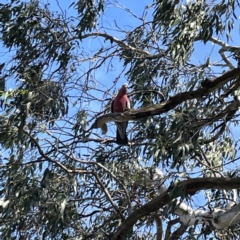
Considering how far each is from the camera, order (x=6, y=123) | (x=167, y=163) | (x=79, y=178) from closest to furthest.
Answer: (x=167, y=163) < (x=6, y=123) < (x=79, y=178)

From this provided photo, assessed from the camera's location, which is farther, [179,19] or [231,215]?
[179,19]

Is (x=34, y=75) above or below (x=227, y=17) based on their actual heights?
below

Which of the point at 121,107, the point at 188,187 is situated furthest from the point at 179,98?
the point at 121,107

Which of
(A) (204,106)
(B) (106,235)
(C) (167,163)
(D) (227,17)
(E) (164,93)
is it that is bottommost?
(B) (106,235)

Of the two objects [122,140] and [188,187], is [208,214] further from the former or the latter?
[122,140]

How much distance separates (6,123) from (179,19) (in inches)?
64.4

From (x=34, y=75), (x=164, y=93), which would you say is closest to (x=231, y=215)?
(x=164, y=93)

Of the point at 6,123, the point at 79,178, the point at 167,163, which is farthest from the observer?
the point at 79,178

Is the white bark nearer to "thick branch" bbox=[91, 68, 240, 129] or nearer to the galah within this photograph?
the galah

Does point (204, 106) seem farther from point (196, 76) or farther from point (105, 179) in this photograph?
point (105, 179)

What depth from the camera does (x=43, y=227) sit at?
4.81 m

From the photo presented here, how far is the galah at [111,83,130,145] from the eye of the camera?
507 cm

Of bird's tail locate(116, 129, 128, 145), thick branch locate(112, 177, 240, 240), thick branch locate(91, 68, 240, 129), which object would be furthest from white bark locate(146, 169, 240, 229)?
thick branch locate(91, 68, 240, 129)

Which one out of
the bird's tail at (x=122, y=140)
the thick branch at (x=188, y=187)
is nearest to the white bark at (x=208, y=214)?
the thick branch at (x=188, y=187)
